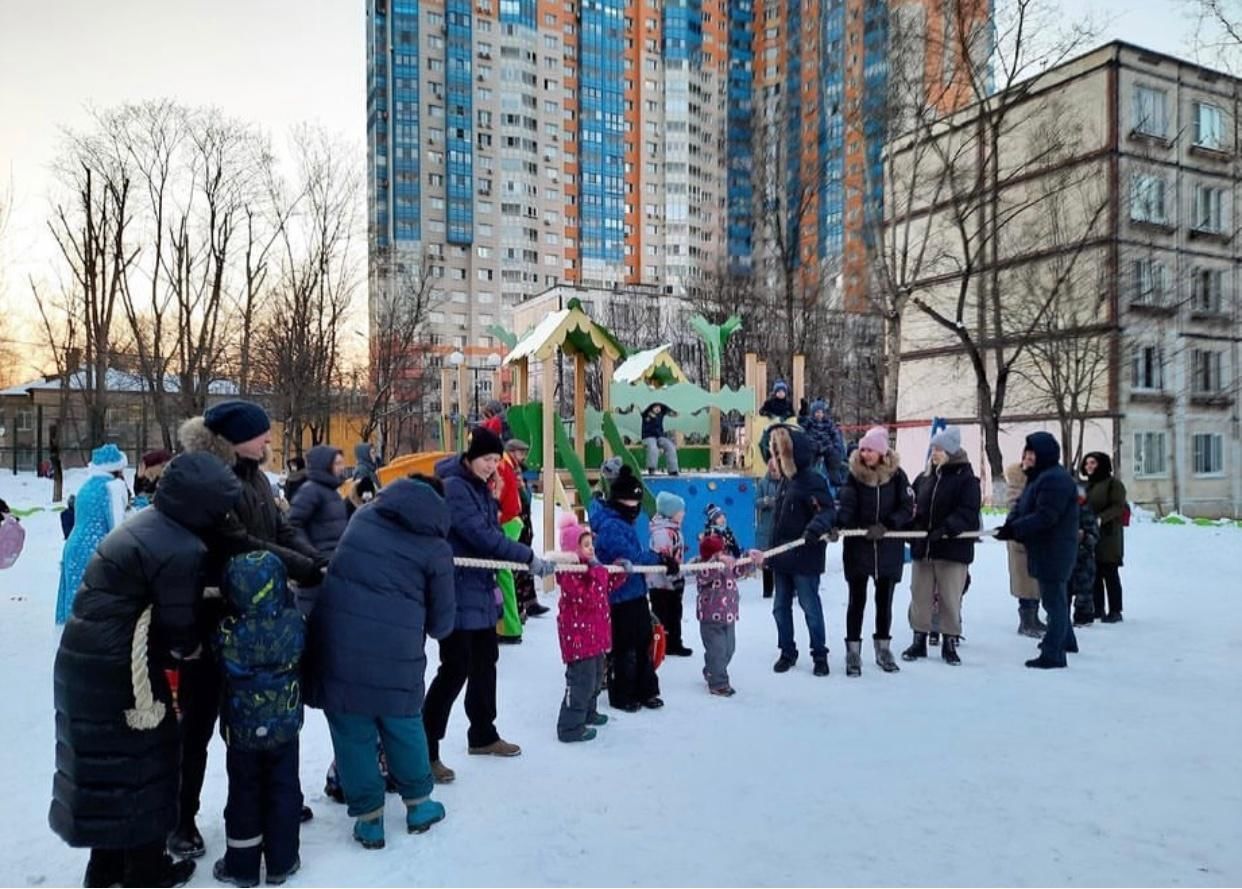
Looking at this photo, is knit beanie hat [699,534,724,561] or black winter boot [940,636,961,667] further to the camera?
black winter boot [940,636,961,667]

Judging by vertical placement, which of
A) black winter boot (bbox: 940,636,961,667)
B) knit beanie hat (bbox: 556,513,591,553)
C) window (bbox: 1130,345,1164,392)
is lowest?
black winter boot (bbox: 940,636,961,667)

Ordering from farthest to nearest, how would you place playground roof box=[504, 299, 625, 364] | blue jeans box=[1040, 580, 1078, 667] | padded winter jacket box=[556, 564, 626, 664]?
playground roof box=[504, 299, 625, 364], blue jeans box=[1040, 580, 1078, 667], padded winter jacket box=[556, 564, 626, 664]

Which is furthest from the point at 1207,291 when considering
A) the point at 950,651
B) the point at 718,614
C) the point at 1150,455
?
the point at 718,614

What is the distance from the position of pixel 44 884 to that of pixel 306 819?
963 millimetres

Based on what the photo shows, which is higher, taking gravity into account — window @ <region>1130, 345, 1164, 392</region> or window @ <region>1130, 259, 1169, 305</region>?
window @ <region>1130, 259, 1169, 305</region>

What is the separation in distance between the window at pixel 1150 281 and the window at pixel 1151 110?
12.3ft

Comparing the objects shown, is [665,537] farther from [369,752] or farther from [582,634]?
[369,752]

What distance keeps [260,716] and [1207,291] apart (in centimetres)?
3099

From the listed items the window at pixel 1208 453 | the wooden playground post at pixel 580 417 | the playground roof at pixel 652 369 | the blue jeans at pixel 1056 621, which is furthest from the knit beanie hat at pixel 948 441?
the window at pixel 1208 453

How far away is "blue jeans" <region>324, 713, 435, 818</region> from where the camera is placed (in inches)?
138

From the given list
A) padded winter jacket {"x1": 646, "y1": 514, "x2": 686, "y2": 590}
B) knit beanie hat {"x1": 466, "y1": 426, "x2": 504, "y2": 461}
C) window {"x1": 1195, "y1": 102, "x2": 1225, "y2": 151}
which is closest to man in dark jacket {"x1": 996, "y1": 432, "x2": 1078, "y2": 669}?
padded winter jacket {"x1": 646, "y1": 514, "x2": 686, "y2": 590}

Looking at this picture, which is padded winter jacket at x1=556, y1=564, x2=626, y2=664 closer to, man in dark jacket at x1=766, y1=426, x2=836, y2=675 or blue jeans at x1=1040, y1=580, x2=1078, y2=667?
man in dark jacket at x1=766, y1=426, x2=836, y2=675

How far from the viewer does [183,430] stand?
3.66 metres

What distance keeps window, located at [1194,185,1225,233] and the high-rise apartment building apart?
3875 cm
